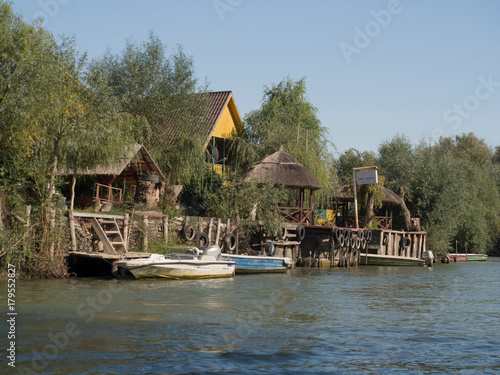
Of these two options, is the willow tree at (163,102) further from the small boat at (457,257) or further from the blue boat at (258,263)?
the small boat at (457,257)

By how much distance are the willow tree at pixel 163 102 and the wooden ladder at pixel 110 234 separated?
915 cm

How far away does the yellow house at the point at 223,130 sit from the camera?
3919cm

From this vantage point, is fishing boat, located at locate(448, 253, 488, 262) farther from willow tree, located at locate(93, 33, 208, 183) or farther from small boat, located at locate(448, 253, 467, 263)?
willow tree, located at locate(93, 33, 208, 183)

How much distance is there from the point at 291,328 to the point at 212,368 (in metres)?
4.26

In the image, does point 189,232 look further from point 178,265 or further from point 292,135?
point 292,135

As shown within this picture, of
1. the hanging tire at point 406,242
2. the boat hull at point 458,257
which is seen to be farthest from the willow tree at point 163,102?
the boat hull at point 458,257

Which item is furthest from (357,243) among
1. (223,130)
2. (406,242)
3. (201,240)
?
(201,240)

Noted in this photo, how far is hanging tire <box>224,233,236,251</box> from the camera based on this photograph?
99.5 feet

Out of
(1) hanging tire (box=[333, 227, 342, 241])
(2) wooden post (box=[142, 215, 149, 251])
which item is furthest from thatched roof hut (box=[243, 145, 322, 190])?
(2) wooden post (box=[142, 215, 149, 251])

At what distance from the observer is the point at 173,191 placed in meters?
30.7

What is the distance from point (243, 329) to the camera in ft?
46.0

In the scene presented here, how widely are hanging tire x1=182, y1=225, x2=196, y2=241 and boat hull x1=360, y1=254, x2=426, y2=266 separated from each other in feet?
49.6

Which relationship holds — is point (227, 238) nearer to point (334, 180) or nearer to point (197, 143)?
point (197, 143)

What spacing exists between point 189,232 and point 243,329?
15.2 meters
